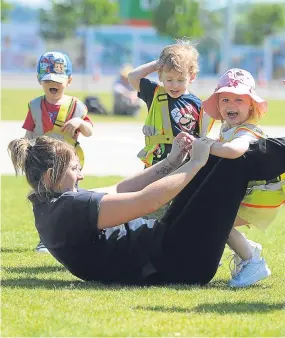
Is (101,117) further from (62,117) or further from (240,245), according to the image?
(240,245)

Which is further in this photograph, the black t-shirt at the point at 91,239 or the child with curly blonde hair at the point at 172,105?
the child with curly blonde hair at the point at 172,105

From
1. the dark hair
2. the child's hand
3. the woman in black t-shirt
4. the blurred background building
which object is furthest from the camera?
the blurred background building

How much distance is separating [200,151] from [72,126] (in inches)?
105

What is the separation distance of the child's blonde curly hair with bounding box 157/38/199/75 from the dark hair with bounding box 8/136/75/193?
1.72 metres

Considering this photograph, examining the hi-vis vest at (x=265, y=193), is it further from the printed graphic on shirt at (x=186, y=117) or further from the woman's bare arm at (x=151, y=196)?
the printed graphic on shirt at (x=186, y=117)

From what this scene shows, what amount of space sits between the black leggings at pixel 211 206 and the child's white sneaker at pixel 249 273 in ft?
1.12

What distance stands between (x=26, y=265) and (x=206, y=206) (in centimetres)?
207

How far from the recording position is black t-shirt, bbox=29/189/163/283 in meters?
5.89

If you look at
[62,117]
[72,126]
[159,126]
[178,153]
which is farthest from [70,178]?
[62,117]

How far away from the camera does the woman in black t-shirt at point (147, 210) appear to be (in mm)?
5824

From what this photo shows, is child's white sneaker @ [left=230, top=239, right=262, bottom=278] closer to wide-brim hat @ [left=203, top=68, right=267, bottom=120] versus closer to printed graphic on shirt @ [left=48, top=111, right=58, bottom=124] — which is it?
wide-brim hat @ [left=203, top=68, right=267, bottom=120]

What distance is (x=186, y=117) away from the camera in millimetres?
7664

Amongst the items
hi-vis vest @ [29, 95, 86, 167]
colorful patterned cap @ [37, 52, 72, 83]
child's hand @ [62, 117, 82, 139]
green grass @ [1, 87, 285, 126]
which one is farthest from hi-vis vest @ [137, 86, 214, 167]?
green grass @ [1, 87, 285, 126]

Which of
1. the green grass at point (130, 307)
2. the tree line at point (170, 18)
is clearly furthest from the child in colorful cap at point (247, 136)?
the tree line at point (170, 18)
